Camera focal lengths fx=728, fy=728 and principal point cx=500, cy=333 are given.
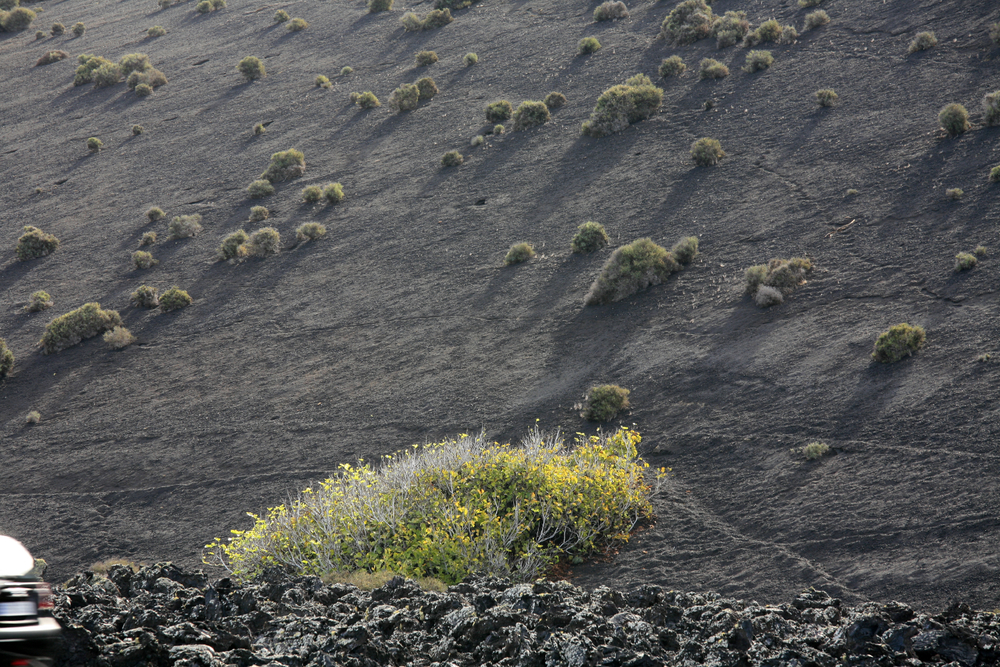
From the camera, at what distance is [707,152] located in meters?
19.7

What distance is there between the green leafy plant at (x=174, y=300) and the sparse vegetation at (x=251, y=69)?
18.0 meters

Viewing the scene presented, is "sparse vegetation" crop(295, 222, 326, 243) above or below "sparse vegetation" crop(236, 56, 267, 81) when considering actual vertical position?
below

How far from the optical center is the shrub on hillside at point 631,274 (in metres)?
15.8

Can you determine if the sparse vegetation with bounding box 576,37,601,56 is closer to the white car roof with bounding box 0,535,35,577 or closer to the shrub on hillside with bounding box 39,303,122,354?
the shrub on hillside with bounding box 39,303,122,354

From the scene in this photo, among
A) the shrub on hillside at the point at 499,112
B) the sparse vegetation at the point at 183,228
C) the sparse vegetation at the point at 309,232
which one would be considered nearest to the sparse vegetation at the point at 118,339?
the sparse vegetation at the point at 183,228

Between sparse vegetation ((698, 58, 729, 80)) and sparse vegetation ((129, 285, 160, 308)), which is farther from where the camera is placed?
sparse vegetation ((698, 58, 729, 80))

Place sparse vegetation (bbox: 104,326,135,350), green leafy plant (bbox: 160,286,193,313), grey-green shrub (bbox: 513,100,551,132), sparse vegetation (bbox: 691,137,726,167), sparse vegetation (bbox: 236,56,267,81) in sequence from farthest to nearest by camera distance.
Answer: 1. sparse vegetation (bbox: 236,56,267,81)
2. grey-green shrub (bbox: 513,100,551,132)
3. green leafy plant (bbox: 160,286,193,313)
4. sparse vegetation (bbox: 691,137,726,167)
5. sparse vegetation (bbox: 104,326,135,350)

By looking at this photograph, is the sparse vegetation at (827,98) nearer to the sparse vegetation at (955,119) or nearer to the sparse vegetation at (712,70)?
the sparse vegetation at (955,119)

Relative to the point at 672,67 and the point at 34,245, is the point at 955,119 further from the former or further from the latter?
the point at 34,245

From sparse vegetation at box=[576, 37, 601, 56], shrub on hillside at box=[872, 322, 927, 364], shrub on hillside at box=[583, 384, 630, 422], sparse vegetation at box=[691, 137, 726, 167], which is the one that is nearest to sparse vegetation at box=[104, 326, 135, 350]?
shrub on hillside at box=[583, 384, 630, 422]

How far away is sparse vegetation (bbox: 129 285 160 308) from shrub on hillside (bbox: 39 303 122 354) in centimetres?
78

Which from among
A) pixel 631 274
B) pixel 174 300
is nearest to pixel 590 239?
pixel 631 274

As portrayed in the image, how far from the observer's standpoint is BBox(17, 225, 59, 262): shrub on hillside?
23.9 metres

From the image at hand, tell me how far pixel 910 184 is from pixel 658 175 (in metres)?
6.39
